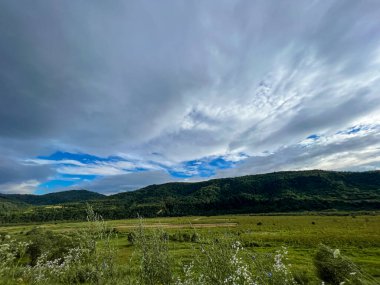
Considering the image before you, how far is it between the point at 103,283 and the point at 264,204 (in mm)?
189666

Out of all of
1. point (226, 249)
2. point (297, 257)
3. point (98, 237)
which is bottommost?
point (297, 257)

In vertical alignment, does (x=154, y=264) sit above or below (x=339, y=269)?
above

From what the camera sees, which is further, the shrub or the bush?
the shrub

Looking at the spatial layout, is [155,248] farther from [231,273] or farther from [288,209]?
[288,209]

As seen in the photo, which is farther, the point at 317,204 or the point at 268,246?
the point at 317,204

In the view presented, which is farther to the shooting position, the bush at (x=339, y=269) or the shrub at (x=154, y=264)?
the shrub at (x=154, y=264)

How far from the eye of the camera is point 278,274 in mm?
5336

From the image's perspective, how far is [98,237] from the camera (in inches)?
334

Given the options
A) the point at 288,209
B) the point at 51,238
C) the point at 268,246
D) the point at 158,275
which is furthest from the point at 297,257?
the point at 288,209

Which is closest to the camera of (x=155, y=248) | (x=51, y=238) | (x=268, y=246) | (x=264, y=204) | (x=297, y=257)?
(x=155, y=248)

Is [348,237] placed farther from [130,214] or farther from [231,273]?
[130,214]

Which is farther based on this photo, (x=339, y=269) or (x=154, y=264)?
(x=154, y=264)

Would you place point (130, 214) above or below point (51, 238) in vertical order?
above

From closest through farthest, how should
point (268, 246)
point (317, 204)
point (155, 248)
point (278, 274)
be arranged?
point (278, 274) → point (155, 248) → point (268, 246) → point (317, 204)
